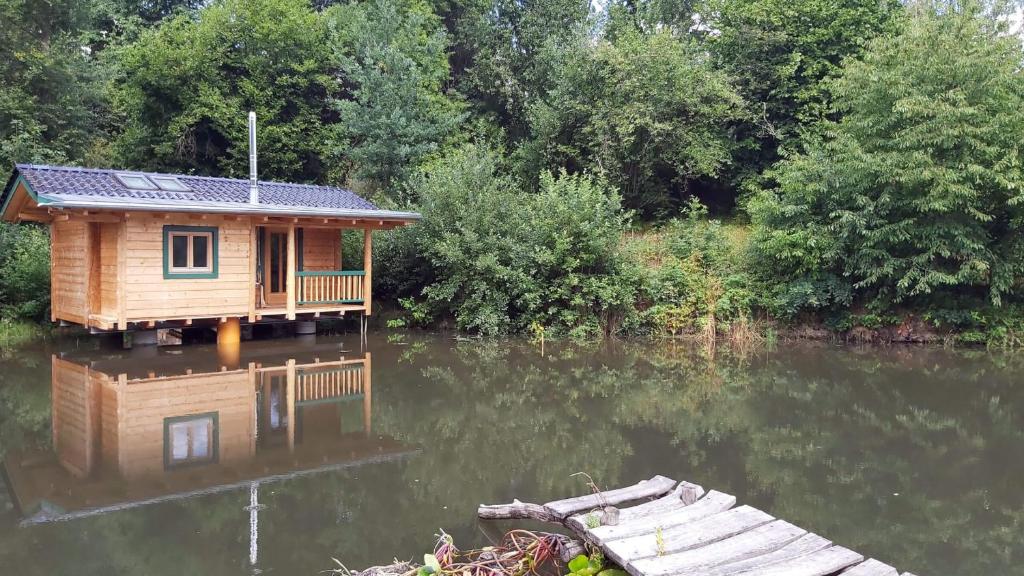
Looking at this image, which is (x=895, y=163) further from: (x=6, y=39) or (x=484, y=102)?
(x=6, y=39)

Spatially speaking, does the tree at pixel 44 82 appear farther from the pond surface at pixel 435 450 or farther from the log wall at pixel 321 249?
the pond surface at pixel 435 450

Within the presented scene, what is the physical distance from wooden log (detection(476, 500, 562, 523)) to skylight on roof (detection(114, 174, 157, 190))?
10.5m

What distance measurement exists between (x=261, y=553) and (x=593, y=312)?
11.7 meters

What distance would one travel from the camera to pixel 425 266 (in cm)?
1655

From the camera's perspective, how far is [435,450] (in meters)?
7.01

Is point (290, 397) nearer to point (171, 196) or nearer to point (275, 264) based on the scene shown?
point (171, 196)

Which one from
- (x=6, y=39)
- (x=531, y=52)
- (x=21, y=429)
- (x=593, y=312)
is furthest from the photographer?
(x=531, y=52)

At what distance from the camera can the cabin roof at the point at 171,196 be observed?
451 inches

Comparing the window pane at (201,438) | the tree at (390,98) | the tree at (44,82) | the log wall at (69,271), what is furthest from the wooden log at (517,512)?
the tree at (44,82)

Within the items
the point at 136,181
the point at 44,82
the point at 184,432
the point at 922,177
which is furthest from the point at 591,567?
the point at 44,82

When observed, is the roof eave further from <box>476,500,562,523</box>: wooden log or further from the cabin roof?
<box>476,500,562,523</box>: wooden log

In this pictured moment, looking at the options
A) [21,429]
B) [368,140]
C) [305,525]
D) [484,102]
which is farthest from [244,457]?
[484,102]

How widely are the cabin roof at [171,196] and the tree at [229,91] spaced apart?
7006mm

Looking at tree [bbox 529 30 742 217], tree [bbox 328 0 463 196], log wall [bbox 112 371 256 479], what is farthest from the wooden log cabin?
tree [bbox 529 30 742 217]
